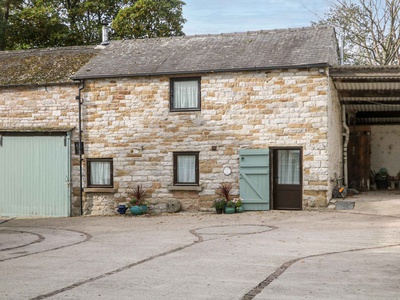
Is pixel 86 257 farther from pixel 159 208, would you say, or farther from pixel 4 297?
pixel 159 208

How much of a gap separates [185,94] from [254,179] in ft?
11.0

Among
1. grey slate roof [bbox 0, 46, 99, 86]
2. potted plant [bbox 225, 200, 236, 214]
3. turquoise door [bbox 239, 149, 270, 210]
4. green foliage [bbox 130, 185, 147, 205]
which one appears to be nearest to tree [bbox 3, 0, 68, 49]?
grey slate roof [bbox 0, 46, 99, 86]

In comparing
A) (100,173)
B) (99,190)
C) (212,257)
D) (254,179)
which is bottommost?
(212,257)

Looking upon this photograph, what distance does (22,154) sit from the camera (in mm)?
19688

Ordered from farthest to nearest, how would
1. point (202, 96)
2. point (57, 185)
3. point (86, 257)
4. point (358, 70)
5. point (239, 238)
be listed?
point (57, 185) → point (202, 96) → point (358, 70) → point (239, 238) → point (86, 257)

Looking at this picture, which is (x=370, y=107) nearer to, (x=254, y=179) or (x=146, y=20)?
(x=254, y=179)

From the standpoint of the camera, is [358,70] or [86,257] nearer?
[86,257]

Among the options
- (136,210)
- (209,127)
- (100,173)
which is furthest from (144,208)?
(209,127)

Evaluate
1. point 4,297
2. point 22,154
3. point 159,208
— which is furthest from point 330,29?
point 4,297

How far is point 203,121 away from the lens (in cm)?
1809

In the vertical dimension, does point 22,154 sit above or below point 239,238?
above

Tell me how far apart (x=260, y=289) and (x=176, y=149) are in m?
11.2

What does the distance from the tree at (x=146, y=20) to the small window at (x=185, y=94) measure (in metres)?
12.0

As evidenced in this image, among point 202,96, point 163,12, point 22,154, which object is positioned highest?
point 163,12
